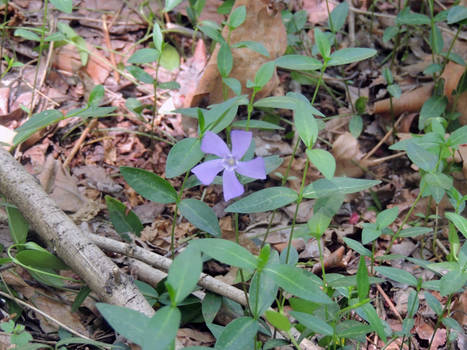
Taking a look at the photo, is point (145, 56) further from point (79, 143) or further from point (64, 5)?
point (79, 143)

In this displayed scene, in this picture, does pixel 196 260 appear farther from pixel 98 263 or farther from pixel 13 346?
pixel 13 346

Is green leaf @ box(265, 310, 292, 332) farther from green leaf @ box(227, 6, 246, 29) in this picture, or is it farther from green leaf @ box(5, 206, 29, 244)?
green leaf @ box(227, 6, 246, 29)

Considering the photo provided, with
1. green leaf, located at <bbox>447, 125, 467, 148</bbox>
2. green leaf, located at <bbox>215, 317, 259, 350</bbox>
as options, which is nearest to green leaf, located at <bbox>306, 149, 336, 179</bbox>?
green leaf, located at <bbox>215, 317, 259, 350</bbox>

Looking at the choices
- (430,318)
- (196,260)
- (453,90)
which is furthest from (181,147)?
(453,90)

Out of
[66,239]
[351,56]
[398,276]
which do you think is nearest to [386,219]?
[398,276]

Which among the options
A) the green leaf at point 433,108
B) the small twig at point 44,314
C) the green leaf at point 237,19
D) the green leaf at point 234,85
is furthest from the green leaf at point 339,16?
the small twig at point 44,314

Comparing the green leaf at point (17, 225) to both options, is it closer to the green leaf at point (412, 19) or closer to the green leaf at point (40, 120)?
the green leaf at point (40, 120)
